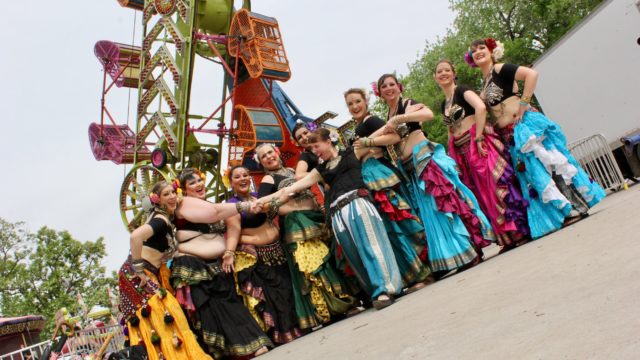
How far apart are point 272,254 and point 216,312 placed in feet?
2.18

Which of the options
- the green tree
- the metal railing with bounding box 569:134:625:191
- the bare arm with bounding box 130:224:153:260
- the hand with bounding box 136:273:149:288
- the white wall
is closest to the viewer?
the bare arm with bounding box 130:224:153:260

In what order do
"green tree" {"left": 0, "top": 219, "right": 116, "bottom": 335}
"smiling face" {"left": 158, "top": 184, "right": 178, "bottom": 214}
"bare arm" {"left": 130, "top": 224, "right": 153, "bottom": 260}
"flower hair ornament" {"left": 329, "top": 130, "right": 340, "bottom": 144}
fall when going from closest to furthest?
"bare arm" {"left": 130, "top": 224, "right": 153, "bottom": 260}
"smiling face" {"left": 158, "top": 184, "right": 178, "bottom": 214}
"flower hair ornament" {"left": 329, "top": 130, "right": 340, "bottom": 144}
"green tree" {"left": 0, "top": 219, "right": 116, "bottom": 335}

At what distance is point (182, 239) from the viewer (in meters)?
4.26

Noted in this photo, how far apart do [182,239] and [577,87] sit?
9.75m

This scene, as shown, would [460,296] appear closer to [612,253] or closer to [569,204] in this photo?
[612,253]

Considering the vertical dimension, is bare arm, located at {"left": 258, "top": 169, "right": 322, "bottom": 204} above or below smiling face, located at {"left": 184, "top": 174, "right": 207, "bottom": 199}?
below

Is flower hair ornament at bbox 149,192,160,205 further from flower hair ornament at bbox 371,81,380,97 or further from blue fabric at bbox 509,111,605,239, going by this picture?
blue fabric at bbox 509,111,605,239

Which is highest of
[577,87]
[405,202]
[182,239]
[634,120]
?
[577,87]

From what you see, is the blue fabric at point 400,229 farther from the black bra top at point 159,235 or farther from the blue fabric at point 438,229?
the black bra top at point 159,235

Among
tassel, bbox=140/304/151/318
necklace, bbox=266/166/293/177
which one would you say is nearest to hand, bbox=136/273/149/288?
tassel, bbox=140/304/151/318

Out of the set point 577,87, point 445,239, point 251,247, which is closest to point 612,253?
point 445,239

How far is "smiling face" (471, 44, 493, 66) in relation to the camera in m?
4.61

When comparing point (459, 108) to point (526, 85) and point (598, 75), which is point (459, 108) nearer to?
point (526, 85)

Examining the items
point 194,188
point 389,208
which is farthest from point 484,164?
point 194,188
